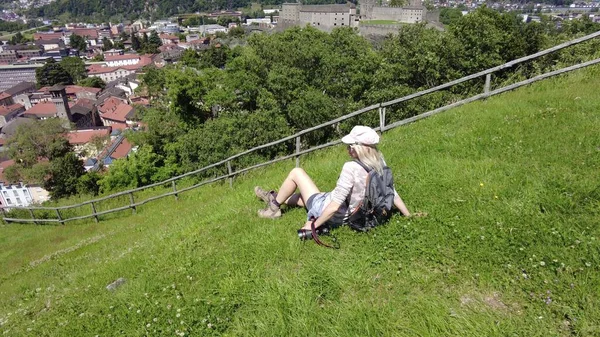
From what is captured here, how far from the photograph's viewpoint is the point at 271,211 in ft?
19.4

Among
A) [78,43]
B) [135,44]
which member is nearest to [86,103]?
[135,44]

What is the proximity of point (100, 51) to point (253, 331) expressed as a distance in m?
173

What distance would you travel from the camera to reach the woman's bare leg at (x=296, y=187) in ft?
17.6

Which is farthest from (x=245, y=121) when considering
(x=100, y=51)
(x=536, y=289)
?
(x=100, y=51)

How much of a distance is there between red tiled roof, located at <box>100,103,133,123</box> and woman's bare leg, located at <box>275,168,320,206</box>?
6963cm

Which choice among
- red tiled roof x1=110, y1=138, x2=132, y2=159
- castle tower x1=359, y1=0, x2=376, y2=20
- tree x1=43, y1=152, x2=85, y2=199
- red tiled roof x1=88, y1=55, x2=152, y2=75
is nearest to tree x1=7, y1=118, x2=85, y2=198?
tree x1=43, y1=152, x2=85, y2=199

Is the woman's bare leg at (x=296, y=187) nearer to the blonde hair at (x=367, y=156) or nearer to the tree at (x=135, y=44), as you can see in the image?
the blonde hair at (x=367, y=156)

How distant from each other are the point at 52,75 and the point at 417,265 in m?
117

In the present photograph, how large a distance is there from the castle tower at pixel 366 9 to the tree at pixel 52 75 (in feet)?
266

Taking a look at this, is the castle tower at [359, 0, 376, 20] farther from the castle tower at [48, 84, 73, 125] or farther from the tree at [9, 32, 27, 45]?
the tree at [9, 32, 27, 45]

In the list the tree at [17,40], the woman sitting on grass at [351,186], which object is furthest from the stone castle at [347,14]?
the tree at [17,40]

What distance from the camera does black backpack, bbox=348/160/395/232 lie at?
4.29 m

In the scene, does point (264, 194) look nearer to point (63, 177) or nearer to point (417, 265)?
point (417, 265)

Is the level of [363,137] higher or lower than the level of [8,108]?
higher
